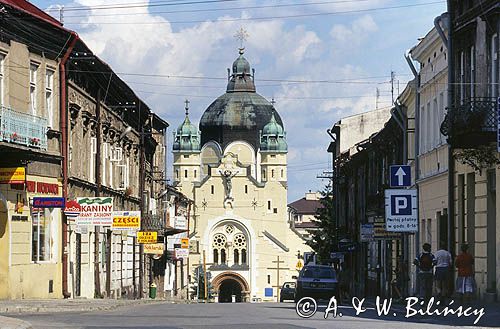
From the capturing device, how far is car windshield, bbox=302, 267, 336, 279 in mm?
40438

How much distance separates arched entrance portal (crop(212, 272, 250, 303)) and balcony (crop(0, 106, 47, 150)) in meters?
118

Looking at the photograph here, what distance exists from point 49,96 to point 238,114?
129 meters

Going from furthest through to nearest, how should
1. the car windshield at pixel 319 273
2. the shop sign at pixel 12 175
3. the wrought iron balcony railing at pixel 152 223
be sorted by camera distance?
1. the wrought iron balcony railing at pixel 152 223
2. the car windshield at pixel 319 273
3. the shop sign at pixel 12 175

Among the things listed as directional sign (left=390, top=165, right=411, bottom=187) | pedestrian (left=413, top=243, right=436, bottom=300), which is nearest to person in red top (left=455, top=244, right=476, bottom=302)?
pedestrian (left=413, top=243, right=436, bottom=300)

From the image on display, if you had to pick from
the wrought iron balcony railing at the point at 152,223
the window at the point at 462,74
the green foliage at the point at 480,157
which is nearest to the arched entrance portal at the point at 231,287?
the wrought iron balcony railing at the point at 152,223

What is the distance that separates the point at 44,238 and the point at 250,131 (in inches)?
5098

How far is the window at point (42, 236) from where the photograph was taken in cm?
3603

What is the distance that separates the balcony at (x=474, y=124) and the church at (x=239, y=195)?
115 metres

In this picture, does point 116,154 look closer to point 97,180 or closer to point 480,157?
point 97,180

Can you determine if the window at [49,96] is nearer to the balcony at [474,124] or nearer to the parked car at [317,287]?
the parked car at [317,287]

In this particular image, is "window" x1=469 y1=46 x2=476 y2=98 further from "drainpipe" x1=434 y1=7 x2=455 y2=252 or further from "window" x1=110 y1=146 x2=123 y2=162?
"window" x1=110 y1=146 x2=123 y2=162

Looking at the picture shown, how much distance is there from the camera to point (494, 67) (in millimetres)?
30875

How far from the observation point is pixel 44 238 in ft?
122

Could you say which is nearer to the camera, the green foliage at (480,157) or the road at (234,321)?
the road at (234,321)
